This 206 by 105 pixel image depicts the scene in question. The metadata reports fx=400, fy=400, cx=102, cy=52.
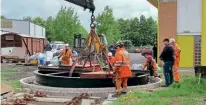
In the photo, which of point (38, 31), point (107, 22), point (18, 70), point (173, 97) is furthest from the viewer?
point (38, 31)

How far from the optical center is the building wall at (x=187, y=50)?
1060 inches

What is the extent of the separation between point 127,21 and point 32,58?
67345mm

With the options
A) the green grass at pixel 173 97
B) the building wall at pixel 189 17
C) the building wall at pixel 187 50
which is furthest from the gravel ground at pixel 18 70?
the building wall at pixel 189 17

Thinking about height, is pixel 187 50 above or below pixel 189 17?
below

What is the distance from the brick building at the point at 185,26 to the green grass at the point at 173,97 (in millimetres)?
14013

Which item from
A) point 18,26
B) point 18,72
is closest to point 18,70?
point 18,72

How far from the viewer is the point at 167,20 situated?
90.0 feet

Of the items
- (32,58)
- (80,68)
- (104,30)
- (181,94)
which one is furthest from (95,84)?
(104,30)

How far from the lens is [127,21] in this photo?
3829 inches

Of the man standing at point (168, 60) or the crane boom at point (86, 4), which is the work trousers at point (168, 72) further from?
the crane boom at point (86, 4)

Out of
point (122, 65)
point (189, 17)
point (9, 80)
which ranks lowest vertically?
point (9, 80)

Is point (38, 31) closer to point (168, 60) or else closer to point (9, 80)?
point (9, 80)

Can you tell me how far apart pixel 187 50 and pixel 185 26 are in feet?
5.34

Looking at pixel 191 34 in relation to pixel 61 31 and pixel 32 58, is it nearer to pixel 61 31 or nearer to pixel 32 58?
pixel 32 58
